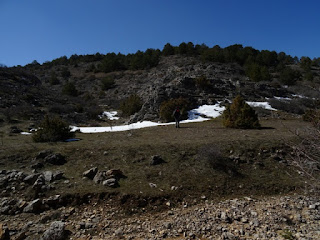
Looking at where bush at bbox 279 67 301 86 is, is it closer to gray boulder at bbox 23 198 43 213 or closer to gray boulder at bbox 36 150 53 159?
gray boulder at bbox 36 150 53 159

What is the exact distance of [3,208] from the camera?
5.95 m

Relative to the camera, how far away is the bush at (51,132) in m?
11.3

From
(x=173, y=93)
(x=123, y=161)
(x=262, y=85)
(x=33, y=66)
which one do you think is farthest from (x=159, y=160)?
(x=33, y=66)

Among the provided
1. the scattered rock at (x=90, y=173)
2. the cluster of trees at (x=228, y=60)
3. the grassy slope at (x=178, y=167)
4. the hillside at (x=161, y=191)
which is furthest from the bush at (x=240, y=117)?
the cluster of trees at (x=228, y=60)

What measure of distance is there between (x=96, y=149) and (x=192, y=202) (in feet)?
17.5

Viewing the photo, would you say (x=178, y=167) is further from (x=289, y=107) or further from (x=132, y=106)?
(x=289, y=107)

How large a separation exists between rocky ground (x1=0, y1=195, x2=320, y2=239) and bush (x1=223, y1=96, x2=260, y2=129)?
27.2ft

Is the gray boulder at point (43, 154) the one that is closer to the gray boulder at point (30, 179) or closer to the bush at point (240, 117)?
the gray boulder at point (30, 179)

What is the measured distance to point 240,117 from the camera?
1461 cm

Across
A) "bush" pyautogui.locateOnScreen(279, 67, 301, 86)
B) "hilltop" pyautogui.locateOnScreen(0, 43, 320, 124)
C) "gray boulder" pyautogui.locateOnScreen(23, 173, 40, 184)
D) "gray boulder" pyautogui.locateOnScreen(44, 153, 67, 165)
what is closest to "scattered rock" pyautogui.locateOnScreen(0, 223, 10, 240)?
"gray boulder" pyautogui.locateOnScreen(23, 173, 40, 184)

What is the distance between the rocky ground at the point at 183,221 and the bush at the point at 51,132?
20.3 feet

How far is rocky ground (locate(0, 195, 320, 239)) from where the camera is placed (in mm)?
5004

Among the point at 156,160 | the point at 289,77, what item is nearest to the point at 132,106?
the point at 156,160

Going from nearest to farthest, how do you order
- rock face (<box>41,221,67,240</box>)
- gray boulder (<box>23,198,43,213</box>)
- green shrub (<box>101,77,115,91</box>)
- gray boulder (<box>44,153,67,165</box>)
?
rock face (<box>41,221,67,240</box>) < gray boulder (<box>23,198,43,213</box>) < gray boulder (<box>44,153,67,165</box>) < green shrub (<box>101,77,115,91</box>)
